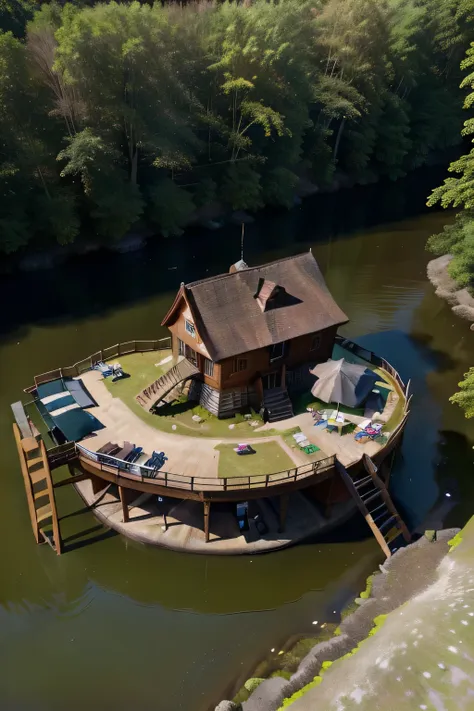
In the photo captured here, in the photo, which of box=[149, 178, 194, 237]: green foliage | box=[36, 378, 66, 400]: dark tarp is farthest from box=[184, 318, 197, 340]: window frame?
box=[149, 178, 194, 237]: green foliage

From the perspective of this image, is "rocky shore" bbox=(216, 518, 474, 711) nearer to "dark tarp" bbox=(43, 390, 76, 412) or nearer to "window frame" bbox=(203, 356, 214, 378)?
"window frame" bbox=(203, 356, 214, 378)

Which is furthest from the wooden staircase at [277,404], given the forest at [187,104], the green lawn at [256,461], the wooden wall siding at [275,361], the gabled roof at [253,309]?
the forest at [187,104]

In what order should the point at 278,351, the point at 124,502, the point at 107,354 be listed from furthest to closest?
the point at 107,354 < the point at 278,351 < the point at 124,502

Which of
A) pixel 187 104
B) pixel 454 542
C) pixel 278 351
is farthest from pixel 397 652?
pixel 187 104

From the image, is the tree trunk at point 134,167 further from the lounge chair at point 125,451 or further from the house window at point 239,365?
the lounge chair at point 125,451

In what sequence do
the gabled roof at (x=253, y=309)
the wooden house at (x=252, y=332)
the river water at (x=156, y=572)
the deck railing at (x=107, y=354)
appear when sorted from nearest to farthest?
1. the river water at (x=156, y=572)
2. the gabled roof at (x=253, y=309)
3. the wooden house at (x=252, y=332)
4. the deck railing at (x=107, y=354)

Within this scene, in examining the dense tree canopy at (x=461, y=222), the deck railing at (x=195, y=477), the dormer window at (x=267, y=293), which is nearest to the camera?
the deck railing at (x=195, y=477)

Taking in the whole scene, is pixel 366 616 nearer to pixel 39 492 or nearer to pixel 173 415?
pixel 173 415
